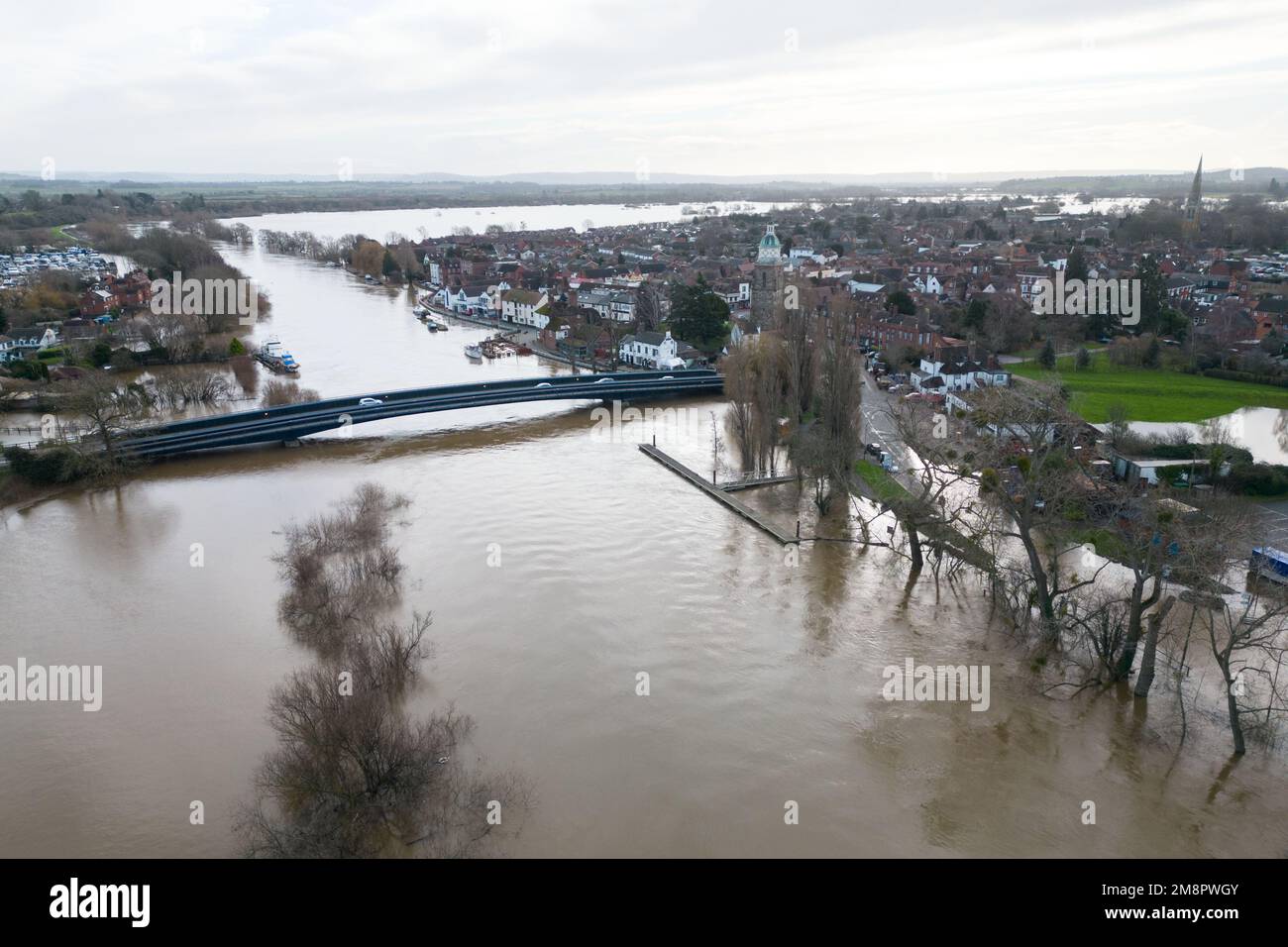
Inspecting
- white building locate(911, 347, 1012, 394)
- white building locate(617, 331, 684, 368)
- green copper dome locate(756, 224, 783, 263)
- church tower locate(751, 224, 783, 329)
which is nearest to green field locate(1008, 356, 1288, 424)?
white building locate(911, 347, 1012, 394)

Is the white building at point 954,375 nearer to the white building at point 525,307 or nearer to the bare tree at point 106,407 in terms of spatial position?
the white building at point 525,307

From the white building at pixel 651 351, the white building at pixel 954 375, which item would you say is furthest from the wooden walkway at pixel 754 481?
the white building at pixel 651 351

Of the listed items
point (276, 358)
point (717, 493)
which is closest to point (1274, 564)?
point (717, 493)

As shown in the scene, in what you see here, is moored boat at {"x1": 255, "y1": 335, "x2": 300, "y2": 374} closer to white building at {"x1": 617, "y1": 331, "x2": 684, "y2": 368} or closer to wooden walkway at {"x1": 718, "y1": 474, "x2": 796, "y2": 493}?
white building at {"x1": 617, "y1": 331, "x2": 684, "y2": 368}

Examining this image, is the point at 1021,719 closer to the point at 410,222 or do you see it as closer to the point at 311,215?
the point at 410,222

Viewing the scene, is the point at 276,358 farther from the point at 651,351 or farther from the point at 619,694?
the point at 619,694
